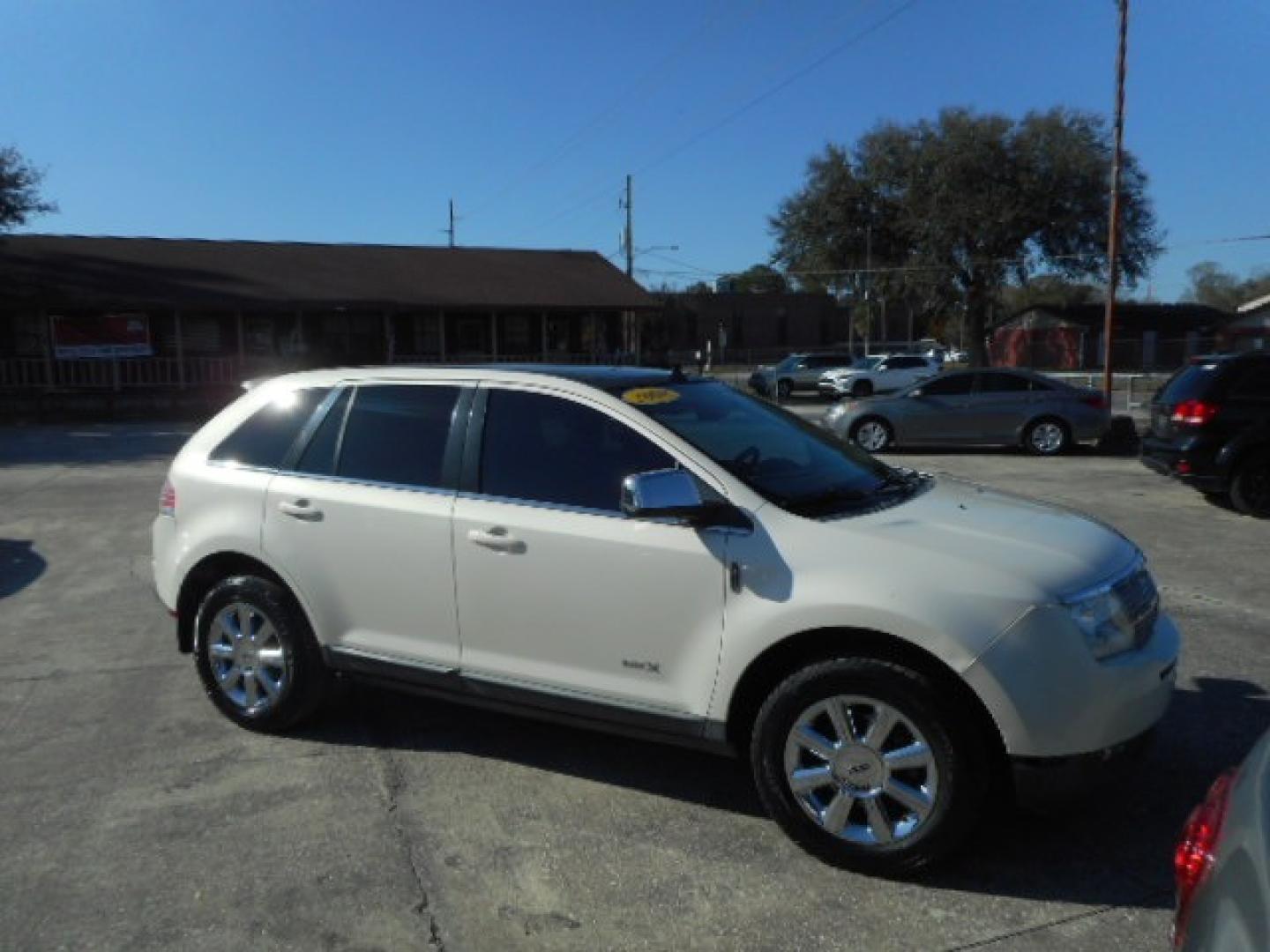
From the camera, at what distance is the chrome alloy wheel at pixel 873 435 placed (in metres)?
17.6

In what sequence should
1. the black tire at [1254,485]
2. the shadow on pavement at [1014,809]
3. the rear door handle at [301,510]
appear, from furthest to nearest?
the black tire at [1254,485] → the rear door handle at [301,510] → the shadow on pavement at [1014,809]

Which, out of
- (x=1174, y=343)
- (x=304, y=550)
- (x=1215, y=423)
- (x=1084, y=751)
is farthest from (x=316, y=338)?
(x=1174, y=343)

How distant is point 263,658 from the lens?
4.64 m

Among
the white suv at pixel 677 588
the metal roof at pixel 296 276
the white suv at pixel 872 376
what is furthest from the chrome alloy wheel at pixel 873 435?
the metal roof at pixel 296 276

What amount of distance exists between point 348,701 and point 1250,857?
4.31 m

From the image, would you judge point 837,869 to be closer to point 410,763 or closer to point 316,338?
point 410,763

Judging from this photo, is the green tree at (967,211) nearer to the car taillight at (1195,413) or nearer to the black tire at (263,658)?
the car taillight at (1195,413)

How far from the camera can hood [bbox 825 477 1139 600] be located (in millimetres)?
3281

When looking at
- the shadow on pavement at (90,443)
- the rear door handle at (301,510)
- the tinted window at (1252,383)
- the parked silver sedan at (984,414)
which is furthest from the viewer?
the shadow on pavement at (90,443)

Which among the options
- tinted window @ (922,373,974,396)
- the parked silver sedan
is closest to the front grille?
the parked silver sedan

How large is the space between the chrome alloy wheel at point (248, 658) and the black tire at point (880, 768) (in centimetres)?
229

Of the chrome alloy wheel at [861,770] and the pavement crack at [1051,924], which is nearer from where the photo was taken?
the pavement crack at [1051,924]

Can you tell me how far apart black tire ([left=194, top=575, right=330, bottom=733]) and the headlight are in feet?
10.1

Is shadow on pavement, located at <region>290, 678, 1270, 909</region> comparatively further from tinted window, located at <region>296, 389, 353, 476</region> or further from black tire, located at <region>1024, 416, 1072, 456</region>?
black tire, located at <region>1024, 416, 1072, 456</region>
